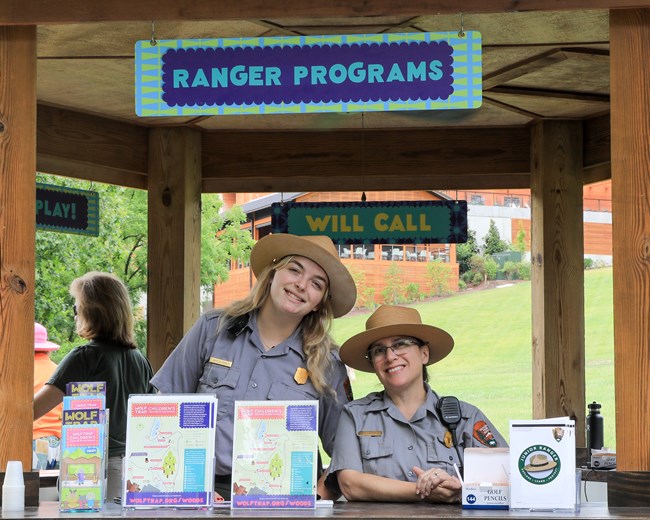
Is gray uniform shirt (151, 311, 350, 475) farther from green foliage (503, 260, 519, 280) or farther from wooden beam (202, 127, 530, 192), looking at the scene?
green foliage (503, 260, 519, 280)

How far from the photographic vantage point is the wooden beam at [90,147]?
7.40 meters

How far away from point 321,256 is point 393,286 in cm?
1517

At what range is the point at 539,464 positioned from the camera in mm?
3475

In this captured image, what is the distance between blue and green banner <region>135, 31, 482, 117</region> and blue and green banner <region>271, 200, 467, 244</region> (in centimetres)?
333

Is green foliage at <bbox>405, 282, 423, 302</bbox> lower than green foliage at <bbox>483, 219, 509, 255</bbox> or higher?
lower

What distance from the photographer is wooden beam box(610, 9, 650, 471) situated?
12.2 feet

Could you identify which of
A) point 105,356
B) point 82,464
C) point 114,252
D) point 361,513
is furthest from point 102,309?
point 114,252

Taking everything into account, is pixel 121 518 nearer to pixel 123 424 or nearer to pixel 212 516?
pixel 212 516

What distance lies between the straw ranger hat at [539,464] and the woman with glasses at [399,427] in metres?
0.38

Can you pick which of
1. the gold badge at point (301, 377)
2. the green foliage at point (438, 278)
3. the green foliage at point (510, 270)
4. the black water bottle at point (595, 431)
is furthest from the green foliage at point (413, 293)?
the gold badge at point (301, 377)

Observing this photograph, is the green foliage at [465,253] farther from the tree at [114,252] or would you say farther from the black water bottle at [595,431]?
the black water bottle at [595,431]

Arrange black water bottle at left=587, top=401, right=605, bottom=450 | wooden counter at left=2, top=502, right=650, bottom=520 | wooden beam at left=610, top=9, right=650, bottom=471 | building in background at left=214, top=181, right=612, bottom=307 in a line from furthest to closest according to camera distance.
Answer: building in background at left=214, top=181, right=612, bottom=307 → black water bottle at left=587, top=401, right=605, bottom=450 → wooden beam at left=610, top=9, right=650, bottom=471 → wooden counter at left=2, top=502, right=650, bottom=520

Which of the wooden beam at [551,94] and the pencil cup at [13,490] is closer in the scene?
the pencil cup at [13,490]

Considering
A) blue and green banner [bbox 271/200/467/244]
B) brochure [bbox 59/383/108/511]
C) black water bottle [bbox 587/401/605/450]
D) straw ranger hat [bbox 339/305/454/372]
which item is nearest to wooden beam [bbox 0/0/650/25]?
straw ranger hat [bbox 339/305/454/372]
